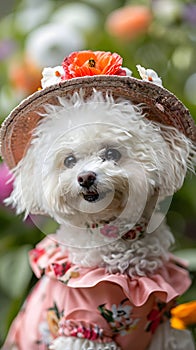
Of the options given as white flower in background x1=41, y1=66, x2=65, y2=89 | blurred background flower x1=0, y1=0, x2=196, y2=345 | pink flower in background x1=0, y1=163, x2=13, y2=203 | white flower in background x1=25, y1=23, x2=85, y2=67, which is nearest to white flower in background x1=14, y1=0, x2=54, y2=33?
blurred background flower x1=0, y1=0, x2=196, y2=345

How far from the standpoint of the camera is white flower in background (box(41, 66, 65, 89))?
2.04 ft

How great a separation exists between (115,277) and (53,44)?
0.46 metres

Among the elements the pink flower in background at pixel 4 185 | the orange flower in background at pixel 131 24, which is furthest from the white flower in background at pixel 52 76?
the orange flower in background at pixel 131 24

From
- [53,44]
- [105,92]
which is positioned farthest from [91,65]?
[53,44]

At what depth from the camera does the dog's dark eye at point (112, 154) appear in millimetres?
604

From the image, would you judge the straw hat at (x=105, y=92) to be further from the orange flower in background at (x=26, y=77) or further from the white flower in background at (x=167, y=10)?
the white flower in background at (x=167, y=10)

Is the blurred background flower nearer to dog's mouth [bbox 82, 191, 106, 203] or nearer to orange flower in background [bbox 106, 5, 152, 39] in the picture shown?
orange flower in background [bbox 106, 5, 152, 39]

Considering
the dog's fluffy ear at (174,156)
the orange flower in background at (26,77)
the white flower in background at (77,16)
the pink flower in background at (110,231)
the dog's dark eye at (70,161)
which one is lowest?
the pink flower in background at (110,231)

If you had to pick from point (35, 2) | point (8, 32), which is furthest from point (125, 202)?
point (35, 2)

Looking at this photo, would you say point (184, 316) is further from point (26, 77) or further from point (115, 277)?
point (26, 77)

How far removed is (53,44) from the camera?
978 mm

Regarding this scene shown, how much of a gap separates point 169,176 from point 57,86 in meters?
0.14

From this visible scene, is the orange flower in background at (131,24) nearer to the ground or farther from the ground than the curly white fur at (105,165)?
farther from the ground

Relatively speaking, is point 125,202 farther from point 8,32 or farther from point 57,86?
point 8,32
